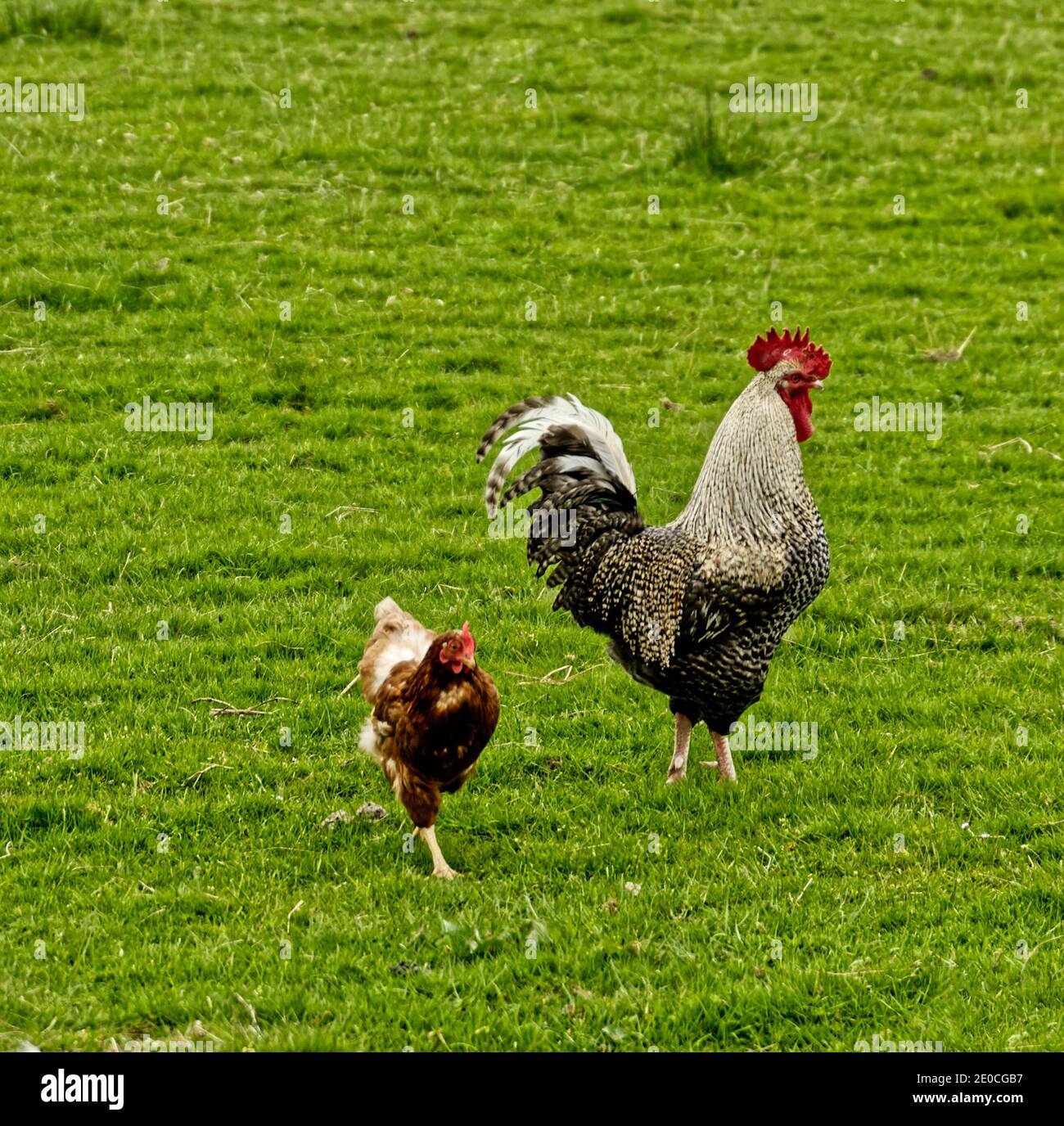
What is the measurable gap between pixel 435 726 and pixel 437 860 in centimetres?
81

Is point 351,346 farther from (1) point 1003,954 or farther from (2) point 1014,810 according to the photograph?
(1) point 1003,954

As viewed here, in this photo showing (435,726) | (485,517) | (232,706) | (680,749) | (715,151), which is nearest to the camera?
(435,726)

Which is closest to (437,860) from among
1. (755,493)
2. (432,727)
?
(432,727)

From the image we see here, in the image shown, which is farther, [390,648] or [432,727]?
[390,648]

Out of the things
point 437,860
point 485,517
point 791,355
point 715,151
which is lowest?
point 437,860

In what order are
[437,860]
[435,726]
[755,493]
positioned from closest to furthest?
[435,726] < [437,860] < [755,493]

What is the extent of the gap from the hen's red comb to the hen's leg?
2.33 m

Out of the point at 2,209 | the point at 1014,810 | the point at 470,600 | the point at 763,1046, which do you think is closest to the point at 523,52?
the point at 2,209

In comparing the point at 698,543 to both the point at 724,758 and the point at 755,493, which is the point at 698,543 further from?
the point at 724,758

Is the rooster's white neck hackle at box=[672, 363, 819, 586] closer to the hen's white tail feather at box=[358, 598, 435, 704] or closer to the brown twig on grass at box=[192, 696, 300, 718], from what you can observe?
the hen's white tail feather at box=[358, 598, 435, 704]

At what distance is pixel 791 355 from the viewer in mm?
8258

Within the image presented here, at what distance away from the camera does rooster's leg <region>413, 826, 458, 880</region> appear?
23.7ft

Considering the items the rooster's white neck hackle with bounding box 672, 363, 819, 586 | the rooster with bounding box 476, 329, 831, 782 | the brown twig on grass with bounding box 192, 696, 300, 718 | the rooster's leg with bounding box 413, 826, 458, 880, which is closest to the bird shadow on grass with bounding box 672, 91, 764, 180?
the rooster with bounding box 476, 329, 831, 782
